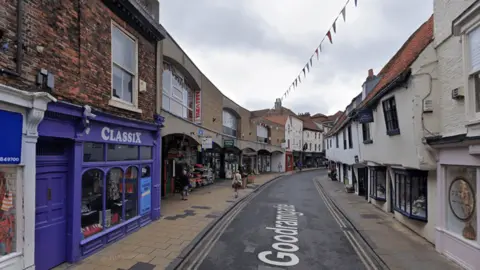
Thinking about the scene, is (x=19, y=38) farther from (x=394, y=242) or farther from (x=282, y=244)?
(x=394, y=242)

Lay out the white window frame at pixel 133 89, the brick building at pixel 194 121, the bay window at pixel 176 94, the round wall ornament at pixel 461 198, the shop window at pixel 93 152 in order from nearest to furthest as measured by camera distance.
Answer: the round wall ornament at pixel 461 198 → the shop window at pixel 93 152 → the white window frame at pixel 133 89 → the brick building at pixel 194 121 → the bay window at pixel 176 94

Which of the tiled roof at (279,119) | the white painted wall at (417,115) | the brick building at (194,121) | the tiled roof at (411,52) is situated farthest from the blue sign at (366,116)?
the tiled roof at (279,119)

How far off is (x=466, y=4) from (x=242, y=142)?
21.7 meters

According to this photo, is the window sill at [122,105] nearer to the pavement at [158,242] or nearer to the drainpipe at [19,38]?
the drainpipe at [19,38]

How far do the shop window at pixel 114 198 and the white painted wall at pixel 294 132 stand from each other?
38.5m

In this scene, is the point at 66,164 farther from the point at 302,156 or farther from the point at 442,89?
the point at 302,156

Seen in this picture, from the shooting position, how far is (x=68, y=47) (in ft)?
18.9

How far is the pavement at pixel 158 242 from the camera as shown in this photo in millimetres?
5773

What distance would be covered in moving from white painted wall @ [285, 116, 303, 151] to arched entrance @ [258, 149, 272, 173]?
5.05 metres

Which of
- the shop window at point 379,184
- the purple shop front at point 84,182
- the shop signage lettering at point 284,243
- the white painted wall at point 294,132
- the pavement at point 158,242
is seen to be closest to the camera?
the purple shop front at point 84,182

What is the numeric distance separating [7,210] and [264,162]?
36.9 metres

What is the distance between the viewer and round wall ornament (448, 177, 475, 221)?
600 centimetres

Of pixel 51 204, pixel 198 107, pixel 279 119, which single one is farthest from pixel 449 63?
pixel 279 119

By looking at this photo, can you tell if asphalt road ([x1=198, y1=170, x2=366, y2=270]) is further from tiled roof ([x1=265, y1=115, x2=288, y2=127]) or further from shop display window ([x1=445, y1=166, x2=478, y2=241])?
tiled roof ([x1=265, y1=115, x2=288, y2=127])
